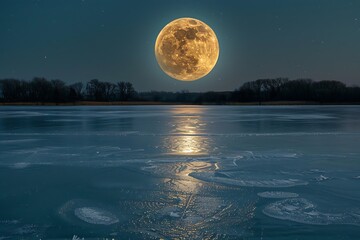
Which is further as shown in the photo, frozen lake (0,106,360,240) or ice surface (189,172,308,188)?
ice surface (189,172,308,188)

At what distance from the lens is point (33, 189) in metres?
5.66

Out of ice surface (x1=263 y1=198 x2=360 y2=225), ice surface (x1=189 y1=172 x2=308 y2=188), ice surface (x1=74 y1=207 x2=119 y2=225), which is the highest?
ice surface (x1=263 y1=198 x2=360 y2=225)

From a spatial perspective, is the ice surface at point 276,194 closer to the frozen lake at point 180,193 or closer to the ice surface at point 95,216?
the frozen lake at point 180,193

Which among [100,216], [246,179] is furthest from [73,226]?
[246,179]

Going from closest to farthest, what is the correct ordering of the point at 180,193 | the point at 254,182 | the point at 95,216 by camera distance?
1. the point at 95,216
2. the point at 180,193
3. the point at 254,182

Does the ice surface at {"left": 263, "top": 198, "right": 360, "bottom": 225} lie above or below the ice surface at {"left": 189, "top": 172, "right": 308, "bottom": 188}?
above

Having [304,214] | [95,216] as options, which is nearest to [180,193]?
[95,216]

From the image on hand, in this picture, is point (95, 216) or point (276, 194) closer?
point (95, 216)

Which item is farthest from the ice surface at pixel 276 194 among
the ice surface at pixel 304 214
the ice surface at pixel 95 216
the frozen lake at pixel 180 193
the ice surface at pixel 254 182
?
the ice surface at pixel 95 216

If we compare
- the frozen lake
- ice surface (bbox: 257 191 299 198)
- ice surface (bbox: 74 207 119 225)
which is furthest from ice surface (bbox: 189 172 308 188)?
ice surface (bbox: 74 207 119 225)

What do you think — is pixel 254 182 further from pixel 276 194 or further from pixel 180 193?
pixel 180 193

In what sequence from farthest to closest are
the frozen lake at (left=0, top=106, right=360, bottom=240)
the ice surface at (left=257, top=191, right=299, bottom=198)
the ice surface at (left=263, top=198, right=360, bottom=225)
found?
the ice surface at (left=257, top=191, right=299, bottom=198), the ice surface at (left=263, top=198, right=360, bottom=225), the frozen lake at (left=0, top=106, right=360, bottom=240)

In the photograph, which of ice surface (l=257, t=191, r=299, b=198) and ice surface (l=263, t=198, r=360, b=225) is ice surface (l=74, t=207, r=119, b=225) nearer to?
ice surface (l=263, t=198, r=360, b=225)

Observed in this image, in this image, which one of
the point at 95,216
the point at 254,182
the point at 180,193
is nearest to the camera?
the point at 95,216
